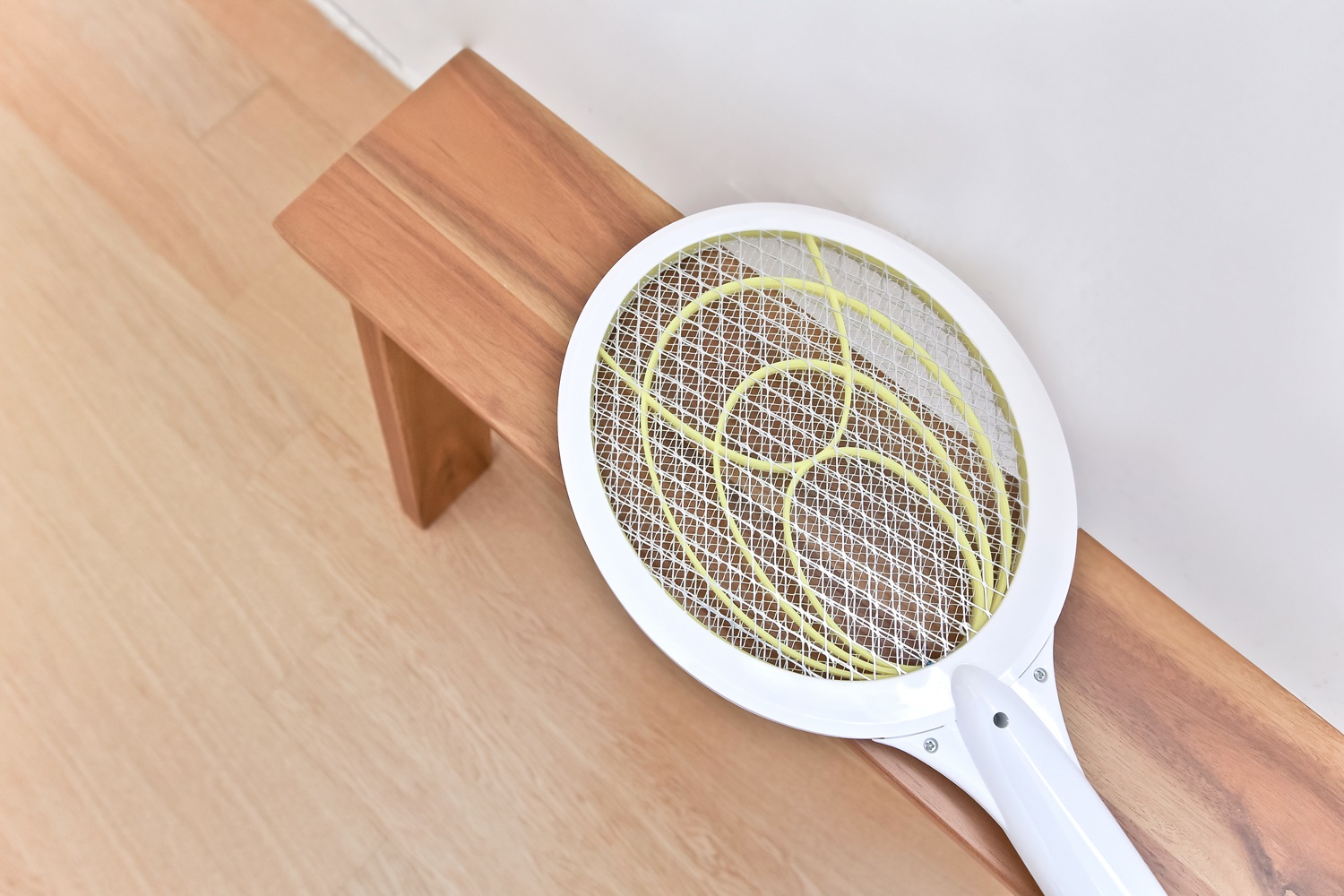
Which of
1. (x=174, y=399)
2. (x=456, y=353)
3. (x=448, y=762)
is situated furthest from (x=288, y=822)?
(x=456, y=353)

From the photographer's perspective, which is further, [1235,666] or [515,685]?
[515,685]

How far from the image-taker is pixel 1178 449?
64 centimetres

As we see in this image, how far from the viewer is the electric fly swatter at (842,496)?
0.57 meters

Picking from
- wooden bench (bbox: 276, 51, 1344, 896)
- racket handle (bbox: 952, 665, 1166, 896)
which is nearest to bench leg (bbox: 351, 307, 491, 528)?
wooden bench (bbox: 276, 51, 1344, 896)

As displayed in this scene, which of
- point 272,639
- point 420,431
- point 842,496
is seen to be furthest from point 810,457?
point 272,639

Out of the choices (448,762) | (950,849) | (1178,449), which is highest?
(1178,449)

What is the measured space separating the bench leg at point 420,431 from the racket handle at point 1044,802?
0.49m

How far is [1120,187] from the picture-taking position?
0.55m

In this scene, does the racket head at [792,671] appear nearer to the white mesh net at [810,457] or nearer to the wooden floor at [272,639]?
the white mesh net at [810,457]

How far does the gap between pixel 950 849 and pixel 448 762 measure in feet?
1.95

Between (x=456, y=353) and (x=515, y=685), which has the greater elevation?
(x=456, y=353)

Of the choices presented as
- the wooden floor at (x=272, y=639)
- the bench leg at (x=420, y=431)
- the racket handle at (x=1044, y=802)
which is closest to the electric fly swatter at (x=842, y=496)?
the racket handle at (x=1044, y=802)

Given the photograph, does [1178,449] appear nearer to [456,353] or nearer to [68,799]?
[456,353]

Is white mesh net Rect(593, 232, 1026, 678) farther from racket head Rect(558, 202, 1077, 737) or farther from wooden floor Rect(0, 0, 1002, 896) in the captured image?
wooden floor Rect(0, 0, 1002, 896)
